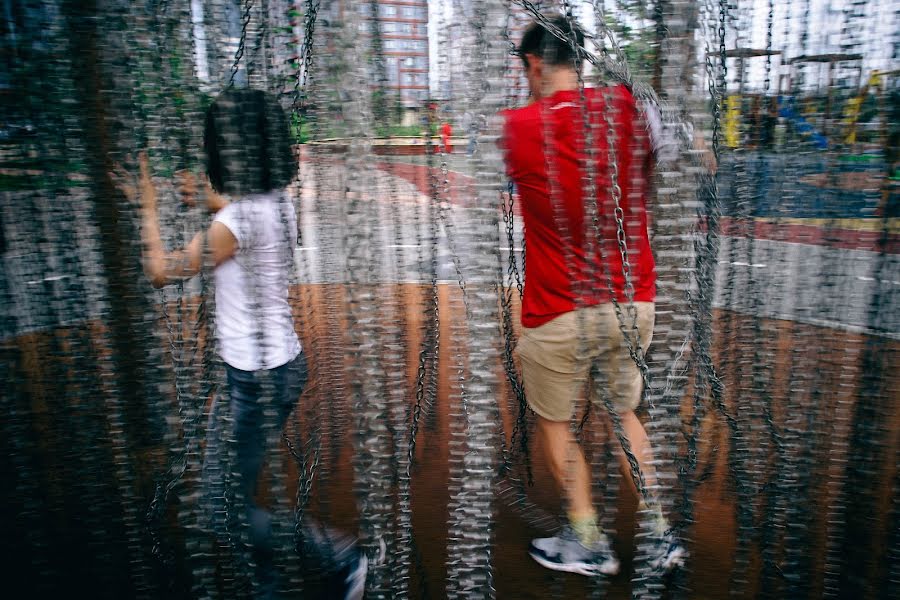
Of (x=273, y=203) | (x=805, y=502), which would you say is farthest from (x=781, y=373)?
(x=273, y=203)

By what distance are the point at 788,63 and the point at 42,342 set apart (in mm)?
2758

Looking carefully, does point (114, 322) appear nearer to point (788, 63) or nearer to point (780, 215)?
point (788, 63)

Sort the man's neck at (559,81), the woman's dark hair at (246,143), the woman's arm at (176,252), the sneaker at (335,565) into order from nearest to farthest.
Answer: the woman's dark hair at (246,143) < the woman's arm at (176,252) < the man's neck at (559,81) < the sneaker at (335,565)

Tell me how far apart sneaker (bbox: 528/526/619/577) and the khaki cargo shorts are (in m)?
0.47

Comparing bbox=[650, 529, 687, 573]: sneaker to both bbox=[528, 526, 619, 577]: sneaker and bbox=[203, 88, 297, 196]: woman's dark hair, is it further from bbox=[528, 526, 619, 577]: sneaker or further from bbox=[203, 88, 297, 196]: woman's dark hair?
bbox=[203, 88, 297, 196]: woman's dark hair

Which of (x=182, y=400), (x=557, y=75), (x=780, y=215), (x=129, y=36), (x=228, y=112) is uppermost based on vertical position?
(x=129, y=36)

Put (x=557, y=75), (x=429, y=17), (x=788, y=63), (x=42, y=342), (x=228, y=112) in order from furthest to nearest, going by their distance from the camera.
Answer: (x=42, y=342), (x=788, y=63), (x=557, y=75), (x=429, y=17), (x=228, y=112)

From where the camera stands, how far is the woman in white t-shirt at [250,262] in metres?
1.38

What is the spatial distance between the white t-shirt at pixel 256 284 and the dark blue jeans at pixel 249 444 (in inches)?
2.0

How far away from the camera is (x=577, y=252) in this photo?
5.33ft

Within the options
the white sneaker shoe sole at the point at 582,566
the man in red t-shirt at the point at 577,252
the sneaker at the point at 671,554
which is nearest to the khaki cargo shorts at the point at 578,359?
the man in red t-shirt at the point at 577,252

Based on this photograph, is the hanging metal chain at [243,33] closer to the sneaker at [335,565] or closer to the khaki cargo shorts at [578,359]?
the khaki cargo shorts at [578,359]

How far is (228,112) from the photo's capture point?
1350 mm

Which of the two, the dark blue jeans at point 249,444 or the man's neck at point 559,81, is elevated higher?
the man's neck at point 559,81
